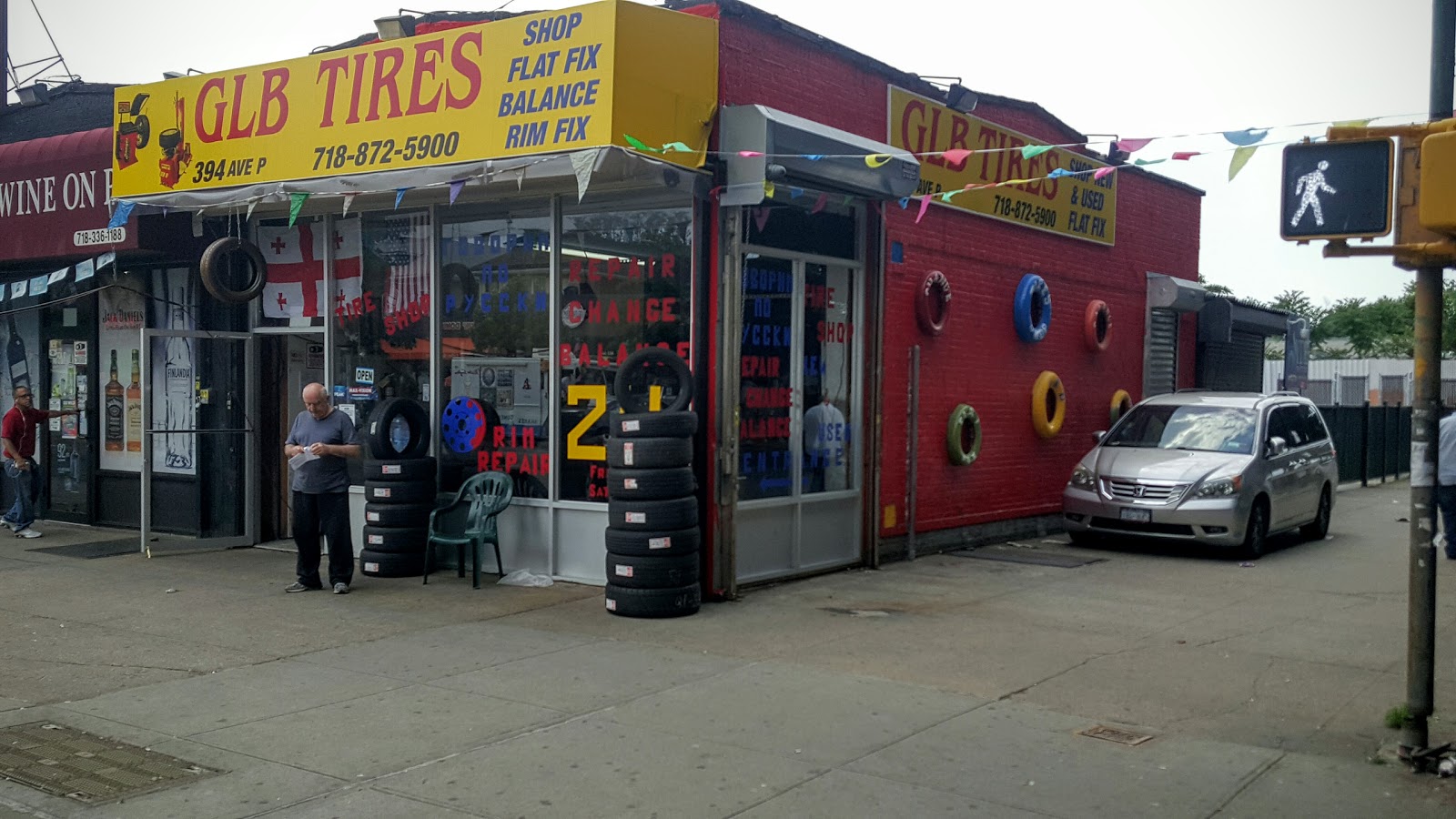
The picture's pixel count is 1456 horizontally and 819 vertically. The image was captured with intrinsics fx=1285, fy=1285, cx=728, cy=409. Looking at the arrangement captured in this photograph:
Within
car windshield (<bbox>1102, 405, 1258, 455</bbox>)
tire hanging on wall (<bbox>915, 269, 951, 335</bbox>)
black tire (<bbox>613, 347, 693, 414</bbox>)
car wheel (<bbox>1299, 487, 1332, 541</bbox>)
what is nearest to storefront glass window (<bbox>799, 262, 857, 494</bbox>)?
tire hanging on wall (<bbox>915, 269, 951, 335</bbox>)

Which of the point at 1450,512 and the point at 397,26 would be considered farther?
the point at 1450,512

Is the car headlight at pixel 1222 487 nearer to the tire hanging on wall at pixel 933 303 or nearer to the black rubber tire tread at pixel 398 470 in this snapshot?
the tire hanging on wall at pixel 933 303

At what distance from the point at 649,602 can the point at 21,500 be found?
8.28 meters

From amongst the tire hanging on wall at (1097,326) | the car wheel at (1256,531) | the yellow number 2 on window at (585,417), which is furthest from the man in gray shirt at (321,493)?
the tire hanging on wall at (1097,326)

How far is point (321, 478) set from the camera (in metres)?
10.7

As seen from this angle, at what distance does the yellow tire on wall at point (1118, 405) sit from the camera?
1720cm

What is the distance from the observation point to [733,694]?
7355mm

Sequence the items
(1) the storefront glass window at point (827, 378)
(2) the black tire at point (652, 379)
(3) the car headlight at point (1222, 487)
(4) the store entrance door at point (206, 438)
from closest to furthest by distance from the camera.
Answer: (2) the black tire at point (652, 379), (1) the storefront glass window at point (827, 378), (4) the store entrance door at point (206, 438), (3) the car headlight at point (1222, 487)

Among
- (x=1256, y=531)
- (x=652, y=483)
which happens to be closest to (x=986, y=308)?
(x=1256, y=531)

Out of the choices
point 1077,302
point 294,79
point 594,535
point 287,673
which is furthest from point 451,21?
point 1077,302

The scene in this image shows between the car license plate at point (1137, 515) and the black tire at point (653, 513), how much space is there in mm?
6128

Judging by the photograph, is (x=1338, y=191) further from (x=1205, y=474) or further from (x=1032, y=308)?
(x=1032, y=308)

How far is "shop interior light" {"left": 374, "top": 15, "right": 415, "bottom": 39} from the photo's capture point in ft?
38.9

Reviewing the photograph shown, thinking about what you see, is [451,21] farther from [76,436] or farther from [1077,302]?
[1077,302]
